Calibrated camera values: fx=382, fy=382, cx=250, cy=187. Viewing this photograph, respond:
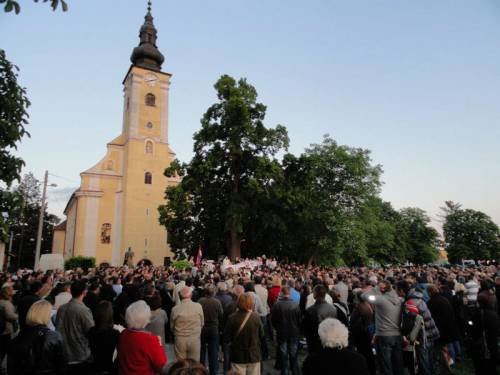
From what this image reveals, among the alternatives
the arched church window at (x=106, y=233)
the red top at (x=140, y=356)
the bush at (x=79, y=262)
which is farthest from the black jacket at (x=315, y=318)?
the arched church window at (x=106, y=233)

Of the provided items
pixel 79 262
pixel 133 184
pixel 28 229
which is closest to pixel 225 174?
pixel 133 184

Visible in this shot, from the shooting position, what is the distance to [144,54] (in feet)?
144

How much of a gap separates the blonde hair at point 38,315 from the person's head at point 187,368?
230 centimetres

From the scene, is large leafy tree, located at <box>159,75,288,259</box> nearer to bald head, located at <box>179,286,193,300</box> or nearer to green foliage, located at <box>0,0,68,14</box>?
bald head, located at <box>179,286,193,300</box>

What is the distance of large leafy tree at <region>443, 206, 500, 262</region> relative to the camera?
57.3 metres

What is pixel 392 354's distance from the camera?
6.32 m

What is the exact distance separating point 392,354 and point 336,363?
3.86m

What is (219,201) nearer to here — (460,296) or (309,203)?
(309,203)

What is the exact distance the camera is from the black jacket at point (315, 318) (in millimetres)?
6184

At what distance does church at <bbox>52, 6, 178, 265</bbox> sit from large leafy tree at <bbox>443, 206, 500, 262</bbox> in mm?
44195

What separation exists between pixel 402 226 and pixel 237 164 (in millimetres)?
44195

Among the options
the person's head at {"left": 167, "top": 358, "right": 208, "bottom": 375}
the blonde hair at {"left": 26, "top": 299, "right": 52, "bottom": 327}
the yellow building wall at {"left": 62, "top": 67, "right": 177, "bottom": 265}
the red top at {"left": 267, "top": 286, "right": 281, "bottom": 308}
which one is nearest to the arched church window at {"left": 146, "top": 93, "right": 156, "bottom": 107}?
the yellow building wall at {"left": 62, "top": 67, "right": 177, "bottom": 265}

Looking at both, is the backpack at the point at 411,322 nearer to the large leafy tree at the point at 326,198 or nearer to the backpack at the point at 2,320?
the backpack at the point at 2,320

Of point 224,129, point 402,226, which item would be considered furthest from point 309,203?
point 402,226
